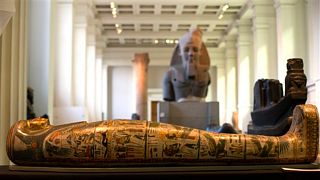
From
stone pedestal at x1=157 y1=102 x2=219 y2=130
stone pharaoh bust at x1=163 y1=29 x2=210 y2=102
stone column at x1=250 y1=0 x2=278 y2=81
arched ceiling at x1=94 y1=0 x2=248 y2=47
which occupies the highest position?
arched ceiling at x1=94 y1=0 x2=248 y2=47

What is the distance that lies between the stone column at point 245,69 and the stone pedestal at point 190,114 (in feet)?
38.5

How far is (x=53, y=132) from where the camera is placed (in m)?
1.81

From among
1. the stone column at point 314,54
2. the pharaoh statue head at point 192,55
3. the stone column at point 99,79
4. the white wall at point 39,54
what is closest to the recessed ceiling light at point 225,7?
the stone column at point 314,54

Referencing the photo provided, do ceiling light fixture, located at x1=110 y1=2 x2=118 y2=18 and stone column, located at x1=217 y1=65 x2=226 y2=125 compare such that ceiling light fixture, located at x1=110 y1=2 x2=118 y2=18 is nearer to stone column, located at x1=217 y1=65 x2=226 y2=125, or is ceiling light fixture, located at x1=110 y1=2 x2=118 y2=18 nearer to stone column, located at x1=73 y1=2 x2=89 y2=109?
stone column, located at x1=73 y1=2 x2=89 y2=109

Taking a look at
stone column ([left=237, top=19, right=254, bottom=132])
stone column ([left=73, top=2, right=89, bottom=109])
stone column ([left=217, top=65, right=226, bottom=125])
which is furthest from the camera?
stone column ([left=217, top=65, right=226, bottom=125])

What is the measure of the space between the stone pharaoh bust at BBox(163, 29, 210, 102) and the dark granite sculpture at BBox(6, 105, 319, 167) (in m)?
11.5

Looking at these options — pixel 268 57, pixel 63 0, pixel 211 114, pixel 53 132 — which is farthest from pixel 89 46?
pixel 53 132

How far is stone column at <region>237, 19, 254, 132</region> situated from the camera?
24.0 meters

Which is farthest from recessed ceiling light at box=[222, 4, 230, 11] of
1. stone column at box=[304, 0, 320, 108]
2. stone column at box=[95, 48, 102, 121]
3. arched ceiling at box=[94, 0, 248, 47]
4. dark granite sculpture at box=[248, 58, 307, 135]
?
dark granite sculpture at box=[248, 58, 307, 135]

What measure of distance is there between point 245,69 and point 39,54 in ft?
48.4

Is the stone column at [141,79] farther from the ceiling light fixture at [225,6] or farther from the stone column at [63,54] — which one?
the stone column at [63,54]

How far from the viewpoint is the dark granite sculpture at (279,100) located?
3720 millimetres

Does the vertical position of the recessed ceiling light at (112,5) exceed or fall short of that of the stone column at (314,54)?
it exceeds it

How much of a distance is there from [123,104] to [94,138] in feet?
100
